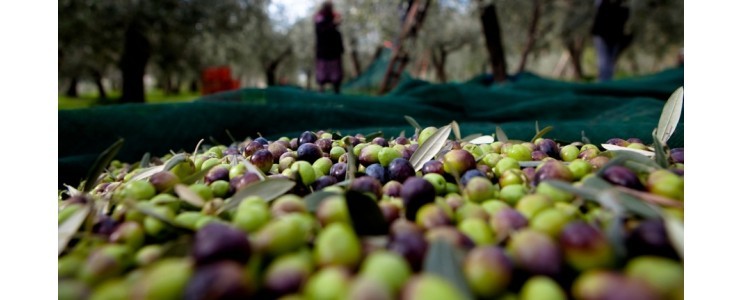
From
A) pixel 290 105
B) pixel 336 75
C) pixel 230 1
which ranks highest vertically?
pixel 230 1

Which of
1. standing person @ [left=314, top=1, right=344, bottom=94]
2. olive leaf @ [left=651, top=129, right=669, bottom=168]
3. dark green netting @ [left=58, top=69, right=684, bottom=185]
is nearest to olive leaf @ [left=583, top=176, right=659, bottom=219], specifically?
olive leaf @ [left=651, top=129, right=669, bottom=168]

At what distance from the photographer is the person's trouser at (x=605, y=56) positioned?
9695mm

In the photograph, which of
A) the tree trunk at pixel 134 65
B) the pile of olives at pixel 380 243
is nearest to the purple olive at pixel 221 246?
the pile of olives at pixel 380 243

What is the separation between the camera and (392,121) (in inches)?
136

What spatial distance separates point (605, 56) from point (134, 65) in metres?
13.9

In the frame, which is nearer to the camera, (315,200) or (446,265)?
(446,265)

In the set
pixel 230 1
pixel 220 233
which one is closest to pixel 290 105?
pixel 220 233

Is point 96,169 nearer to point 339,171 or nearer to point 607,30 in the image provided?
point 339,171

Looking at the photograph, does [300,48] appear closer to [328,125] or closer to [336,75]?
[336,75]

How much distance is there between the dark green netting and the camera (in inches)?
107

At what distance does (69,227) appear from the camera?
911 millimetres

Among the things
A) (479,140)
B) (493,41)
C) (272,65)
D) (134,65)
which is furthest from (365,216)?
(272,65)
